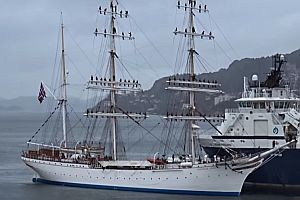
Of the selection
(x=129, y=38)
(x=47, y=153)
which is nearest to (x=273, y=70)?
(x=129, y=38)

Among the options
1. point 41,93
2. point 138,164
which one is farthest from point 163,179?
point 41,93

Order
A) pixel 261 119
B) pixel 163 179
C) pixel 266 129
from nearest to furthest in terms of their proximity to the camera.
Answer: pixel 163 179 < pixel 266 129 < pixel 261 119

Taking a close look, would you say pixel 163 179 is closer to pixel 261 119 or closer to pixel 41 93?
pixel 261 119

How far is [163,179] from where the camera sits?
42656 millimetres

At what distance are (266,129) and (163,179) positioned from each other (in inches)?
309

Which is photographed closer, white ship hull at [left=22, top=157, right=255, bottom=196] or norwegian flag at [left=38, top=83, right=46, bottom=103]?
white ship hull at [left=22, top=157, right=255, bottom=196]

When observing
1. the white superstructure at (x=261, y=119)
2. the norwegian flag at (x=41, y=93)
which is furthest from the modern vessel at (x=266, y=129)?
the norwegian flag at (x=41, y=93)

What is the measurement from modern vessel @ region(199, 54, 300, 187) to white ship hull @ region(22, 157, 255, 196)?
102 inches

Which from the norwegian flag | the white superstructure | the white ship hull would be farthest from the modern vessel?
the norwegian flag

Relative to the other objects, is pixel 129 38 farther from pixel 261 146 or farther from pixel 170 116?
pixel 261 146

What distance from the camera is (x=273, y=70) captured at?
153 feet

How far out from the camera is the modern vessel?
4272cm

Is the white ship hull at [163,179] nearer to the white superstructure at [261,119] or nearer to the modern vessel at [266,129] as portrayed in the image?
the modern vessel at [266,129]

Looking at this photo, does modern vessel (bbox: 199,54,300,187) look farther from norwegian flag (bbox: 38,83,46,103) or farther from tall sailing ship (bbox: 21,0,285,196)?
norwegian flag (bbox: 38,83,46,103)
